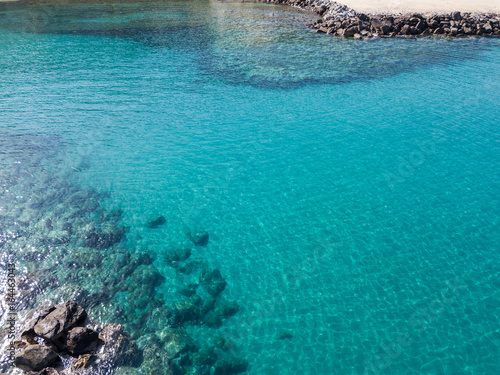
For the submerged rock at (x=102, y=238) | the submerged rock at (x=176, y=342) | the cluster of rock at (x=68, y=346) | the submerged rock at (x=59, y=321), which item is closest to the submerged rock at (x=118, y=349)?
the cluster of rock at (x=68, y=346)

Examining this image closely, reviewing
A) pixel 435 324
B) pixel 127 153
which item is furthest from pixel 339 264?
pixel 127 153

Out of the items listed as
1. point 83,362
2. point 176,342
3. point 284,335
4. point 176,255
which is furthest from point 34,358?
point 284,335

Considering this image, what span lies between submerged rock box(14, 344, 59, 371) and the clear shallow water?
103 inches

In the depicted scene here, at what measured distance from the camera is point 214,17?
206 feet

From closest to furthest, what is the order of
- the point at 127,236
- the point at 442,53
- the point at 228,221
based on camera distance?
the point at 127,236 < the point at 228,221 < the point at 442,53

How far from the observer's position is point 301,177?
22.1 meters

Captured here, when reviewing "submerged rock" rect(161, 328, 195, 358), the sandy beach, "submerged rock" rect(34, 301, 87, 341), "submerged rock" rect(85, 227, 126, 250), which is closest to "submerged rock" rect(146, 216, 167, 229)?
"submerged rock" rect(85, 227, 126, 250)

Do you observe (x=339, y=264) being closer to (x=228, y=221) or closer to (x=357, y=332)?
(x=357, y=332)

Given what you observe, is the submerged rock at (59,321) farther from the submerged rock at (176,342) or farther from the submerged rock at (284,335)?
the submerged rock at (284,335)

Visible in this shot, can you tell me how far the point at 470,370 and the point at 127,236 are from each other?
15.7 metres

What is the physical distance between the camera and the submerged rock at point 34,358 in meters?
11.7

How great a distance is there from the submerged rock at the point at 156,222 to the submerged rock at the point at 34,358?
7.71 metres

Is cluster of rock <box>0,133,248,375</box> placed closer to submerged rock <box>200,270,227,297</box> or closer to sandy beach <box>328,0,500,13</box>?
submerged rock <box>200,270,227,297</box>

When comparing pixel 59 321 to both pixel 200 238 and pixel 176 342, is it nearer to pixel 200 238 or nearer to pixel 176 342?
pixel 176 342
